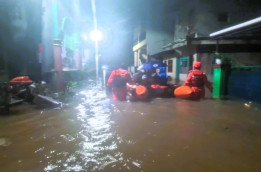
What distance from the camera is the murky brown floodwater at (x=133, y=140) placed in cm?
295

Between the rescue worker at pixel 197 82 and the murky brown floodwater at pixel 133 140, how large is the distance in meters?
1.73

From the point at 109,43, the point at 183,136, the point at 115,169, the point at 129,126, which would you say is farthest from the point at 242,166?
the point at 109,43

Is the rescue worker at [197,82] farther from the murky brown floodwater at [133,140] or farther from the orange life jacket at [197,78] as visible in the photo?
the murky brown floodwater at [133,140]

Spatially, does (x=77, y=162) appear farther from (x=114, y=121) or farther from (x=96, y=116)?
(x=96, y=116)

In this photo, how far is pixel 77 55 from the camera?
20750 mm

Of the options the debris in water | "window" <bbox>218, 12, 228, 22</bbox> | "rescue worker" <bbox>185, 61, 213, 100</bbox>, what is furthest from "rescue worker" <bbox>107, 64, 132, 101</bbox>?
"window" <bbox>218, 12, 228, 22</bbox>

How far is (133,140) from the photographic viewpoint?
3.90 meters

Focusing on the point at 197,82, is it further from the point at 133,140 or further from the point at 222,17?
the point at 222,17

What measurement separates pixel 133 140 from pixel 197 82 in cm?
502

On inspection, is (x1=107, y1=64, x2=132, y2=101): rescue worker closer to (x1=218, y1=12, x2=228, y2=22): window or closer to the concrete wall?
the concrete wall

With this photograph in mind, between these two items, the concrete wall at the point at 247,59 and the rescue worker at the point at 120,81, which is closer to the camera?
the rescue worker at the point at 120,81

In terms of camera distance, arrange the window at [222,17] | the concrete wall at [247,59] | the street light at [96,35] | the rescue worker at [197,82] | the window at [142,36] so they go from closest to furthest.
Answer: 1. the rescue worker at [197,82]
2. the concrete wall at [247,59]
3. the window at [222,17]
4. the street light at [96,35]
5. the window at [142,36]

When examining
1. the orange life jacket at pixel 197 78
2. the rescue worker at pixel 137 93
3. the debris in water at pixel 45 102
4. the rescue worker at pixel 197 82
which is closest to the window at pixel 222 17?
the rescue worker at pixel 197 82

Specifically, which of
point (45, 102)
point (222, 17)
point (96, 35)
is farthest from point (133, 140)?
point (96, 35)
